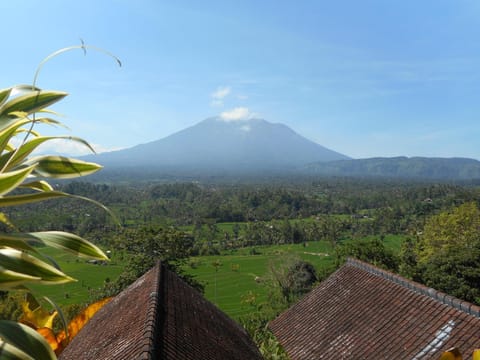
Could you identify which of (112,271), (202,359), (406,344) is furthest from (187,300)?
(112,271)

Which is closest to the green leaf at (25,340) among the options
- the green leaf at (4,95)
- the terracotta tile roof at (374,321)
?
the green leaf at (4,95)

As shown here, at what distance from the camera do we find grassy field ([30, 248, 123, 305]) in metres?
32.4

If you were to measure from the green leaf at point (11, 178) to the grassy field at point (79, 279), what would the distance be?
30166mm

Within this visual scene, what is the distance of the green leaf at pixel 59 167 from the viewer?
1616 millimetres

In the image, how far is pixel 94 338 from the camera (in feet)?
17.2

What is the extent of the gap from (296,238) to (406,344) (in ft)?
173

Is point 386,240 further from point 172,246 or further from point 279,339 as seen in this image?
point 279,339

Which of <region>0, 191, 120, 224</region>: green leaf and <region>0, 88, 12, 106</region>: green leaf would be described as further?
<region>0, 88, 12, 106</region>: green leaf

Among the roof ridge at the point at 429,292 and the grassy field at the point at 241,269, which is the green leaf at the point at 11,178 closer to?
the roof ridge at the point at 429,292

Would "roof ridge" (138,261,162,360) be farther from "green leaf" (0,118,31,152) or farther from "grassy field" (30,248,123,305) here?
"grassy field" (30,248,123,305)

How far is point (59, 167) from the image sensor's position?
1658 mm

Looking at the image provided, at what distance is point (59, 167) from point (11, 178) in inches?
15.3

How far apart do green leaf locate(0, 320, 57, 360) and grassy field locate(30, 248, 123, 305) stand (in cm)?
3027

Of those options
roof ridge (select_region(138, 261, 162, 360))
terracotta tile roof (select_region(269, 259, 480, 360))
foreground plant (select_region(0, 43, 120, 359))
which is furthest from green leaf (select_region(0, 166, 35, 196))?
terracotta tile roof (select_region(269, 259, 480, 360))
